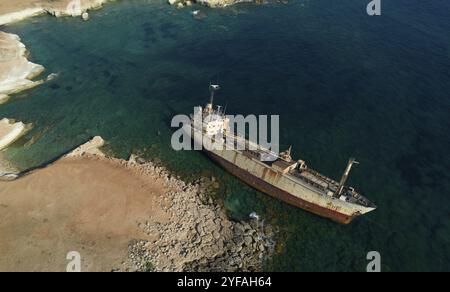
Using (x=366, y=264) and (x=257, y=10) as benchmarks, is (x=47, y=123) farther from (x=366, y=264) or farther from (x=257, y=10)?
(x=257, y=10)

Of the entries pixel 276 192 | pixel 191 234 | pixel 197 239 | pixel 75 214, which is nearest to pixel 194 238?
Answer: pixel 197 239

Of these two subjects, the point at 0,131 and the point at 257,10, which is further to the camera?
the point at 257,10

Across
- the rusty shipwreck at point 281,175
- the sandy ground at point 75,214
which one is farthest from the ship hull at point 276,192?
the sandy ground at point 75,214

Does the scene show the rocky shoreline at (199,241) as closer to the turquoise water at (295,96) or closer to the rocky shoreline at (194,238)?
the rocky shoreline at (194,238)

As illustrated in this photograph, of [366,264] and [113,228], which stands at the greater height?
[113,228]
